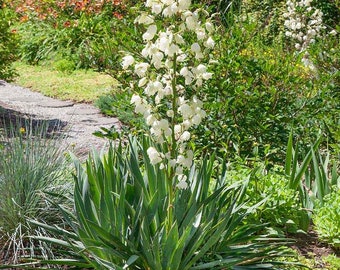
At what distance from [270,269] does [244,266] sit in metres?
0.18

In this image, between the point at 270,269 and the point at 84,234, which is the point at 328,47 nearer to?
the point at 270,269

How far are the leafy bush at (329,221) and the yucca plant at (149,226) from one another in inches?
21.0

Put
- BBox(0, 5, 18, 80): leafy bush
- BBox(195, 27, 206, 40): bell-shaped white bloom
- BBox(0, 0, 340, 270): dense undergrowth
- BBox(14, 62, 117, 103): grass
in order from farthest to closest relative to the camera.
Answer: BBox(14, 62, 117, 103): grass, BBox(0, 5, 18, 80): leafy bush, BBox(0, 0, 340, 270): dense undergrowth, BBox(195, 27, 206, 40): bell-shaped white bloom

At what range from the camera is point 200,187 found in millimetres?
3656

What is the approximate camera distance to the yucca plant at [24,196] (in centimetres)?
401

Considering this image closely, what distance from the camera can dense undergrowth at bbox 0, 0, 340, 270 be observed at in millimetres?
3311

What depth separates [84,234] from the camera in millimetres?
3332

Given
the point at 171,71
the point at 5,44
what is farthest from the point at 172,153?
the point at 5,44

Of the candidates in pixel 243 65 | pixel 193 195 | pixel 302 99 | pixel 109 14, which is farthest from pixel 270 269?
pixel 109 14

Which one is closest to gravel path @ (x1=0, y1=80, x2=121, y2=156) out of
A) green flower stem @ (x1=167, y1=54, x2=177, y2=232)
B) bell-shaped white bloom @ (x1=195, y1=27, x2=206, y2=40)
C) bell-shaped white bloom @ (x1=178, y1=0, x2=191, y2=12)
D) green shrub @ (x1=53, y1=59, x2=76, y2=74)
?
green shrub @ (x1=53, y1=59, x2=76, y2=74)

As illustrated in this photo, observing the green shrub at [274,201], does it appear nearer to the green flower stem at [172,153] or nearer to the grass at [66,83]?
the green flower stem at [172,153]

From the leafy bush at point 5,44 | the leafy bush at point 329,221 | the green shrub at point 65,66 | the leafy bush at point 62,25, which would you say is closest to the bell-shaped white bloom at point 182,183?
the leafy bush at point 329,221

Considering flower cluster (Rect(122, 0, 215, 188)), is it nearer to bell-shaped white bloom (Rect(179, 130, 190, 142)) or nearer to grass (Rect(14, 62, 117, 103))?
bell-shaped white bloom (Rect(179, 130, 190, 142))

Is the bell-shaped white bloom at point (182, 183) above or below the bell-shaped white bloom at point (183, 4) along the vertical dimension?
below
